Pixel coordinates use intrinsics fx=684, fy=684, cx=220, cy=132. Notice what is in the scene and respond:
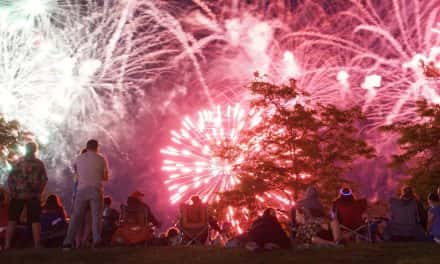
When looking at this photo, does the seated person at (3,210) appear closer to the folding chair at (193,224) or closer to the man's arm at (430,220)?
the folding chair at (193,224)

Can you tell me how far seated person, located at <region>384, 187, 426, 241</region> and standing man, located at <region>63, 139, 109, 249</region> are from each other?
6151 mm

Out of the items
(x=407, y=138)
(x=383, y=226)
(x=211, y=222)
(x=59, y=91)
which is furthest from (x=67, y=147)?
(x=383, y=226)

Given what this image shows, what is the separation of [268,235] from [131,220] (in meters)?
4.09

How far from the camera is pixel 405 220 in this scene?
47.2 ft

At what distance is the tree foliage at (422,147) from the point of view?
2806cm

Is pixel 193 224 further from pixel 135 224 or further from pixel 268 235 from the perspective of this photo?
pixel 268 235

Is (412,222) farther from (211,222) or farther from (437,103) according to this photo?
(437,103)

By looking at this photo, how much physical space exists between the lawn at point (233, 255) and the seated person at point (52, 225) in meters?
2.06

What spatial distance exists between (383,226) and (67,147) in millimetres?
37392

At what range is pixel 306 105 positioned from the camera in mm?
35500

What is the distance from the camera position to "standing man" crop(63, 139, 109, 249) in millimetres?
12945

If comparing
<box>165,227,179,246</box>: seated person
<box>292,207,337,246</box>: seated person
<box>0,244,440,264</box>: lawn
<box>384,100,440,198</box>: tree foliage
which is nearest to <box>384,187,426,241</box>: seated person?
<box>292,207,337,246</box>: seated person

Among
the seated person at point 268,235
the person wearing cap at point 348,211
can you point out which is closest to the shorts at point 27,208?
the seated person at point 268,235

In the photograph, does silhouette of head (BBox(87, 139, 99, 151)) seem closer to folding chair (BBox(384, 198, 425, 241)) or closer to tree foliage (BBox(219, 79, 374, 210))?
folding chair (BBox(384, 198, 425, 241))
